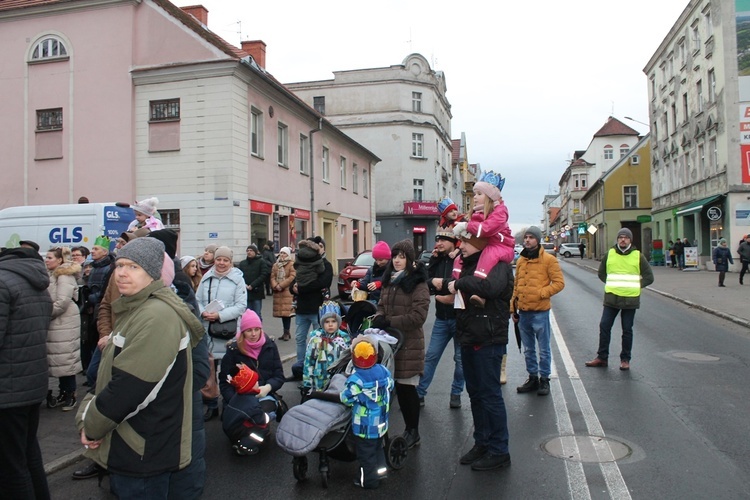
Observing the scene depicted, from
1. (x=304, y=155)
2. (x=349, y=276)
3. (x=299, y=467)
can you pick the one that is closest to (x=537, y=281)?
(x=299, y=467)

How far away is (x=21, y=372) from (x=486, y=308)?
3231 millimetres

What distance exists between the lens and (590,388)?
718 cm

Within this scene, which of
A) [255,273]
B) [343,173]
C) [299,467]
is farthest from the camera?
[343,173]

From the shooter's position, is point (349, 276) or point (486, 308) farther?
point (349, 276)

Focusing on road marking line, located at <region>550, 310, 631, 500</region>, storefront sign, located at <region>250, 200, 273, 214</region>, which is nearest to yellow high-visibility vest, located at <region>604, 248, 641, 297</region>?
road marking line, located at <region>550, 310, 631, 500</region>

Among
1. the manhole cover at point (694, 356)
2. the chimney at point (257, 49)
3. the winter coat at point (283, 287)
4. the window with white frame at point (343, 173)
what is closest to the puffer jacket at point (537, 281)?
the manhole cover at point (694, 356)

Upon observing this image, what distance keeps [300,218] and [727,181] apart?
20.3m

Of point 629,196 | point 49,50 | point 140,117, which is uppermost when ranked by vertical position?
point 49,50

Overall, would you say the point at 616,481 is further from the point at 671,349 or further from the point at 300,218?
the point at 300,218

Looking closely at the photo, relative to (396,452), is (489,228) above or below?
above

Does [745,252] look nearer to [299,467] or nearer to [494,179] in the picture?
[494,179]

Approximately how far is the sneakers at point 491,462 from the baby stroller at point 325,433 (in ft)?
1.94

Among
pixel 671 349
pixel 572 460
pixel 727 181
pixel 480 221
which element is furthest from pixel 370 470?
pixel 727 181

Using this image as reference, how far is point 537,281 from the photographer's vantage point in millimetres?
7242
